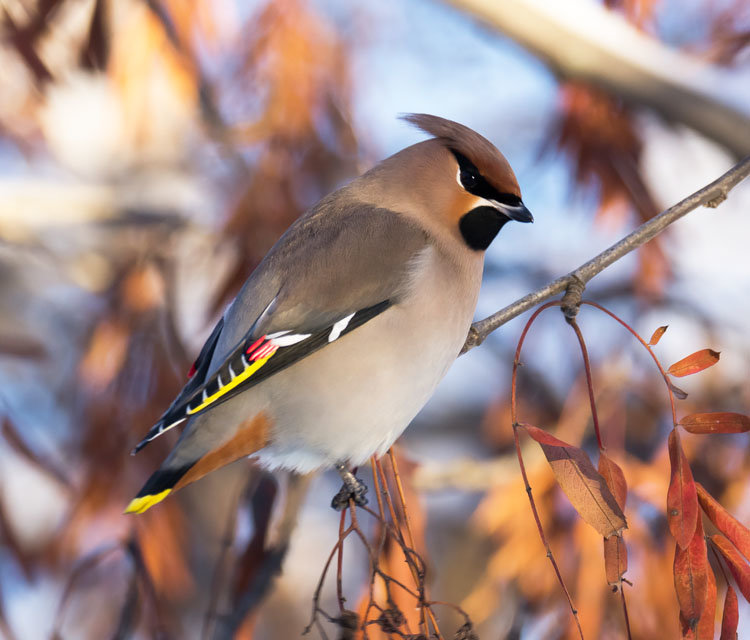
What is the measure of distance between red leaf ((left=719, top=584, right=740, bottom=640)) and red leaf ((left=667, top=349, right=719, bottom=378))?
452mm

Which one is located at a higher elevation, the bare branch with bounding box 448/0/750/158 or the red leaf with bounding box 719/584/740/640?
the bare branch with bounding box 448/0/750/158

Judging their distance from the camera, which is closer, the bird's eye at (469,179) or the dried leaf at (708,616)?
the dried leaf at (708,616)

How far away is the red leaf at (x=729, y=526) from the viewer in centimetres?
177

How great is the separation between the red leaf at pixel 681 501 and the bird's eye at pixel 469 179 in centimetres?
116

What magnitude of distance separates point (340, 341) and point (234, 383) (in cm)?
34

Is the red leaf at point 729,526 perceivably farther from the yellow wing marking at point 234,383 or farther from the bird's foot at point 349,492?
the yellow wing marking at point 234,383

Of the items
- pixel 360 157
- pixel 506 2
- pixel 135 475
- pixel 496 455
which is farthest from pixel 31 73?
pixel 496 455

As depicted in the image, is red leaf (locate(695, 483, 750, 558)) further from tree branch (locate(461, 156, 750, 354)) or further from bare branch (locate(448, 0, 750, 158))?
bare branch (locate(448, 0, 750, 158))

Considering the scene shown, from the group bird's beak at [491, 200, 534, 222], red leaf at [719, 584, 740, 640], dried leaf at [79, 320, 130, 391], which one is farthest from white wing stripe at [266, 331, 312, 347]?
dried leaf at [79, 320, 130, 391]

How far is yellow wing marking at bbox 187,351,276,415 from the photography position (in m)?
2.35

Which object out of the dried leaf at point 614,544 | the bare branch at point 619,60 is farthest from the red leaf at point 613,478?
the bare branch at point 619,60

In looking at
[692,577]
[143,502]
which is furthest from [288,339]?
[692,577]

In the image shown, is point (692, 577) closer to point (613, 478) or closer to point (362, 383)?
point (613, 478)

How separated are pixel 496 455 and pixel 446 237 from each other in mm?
2561
